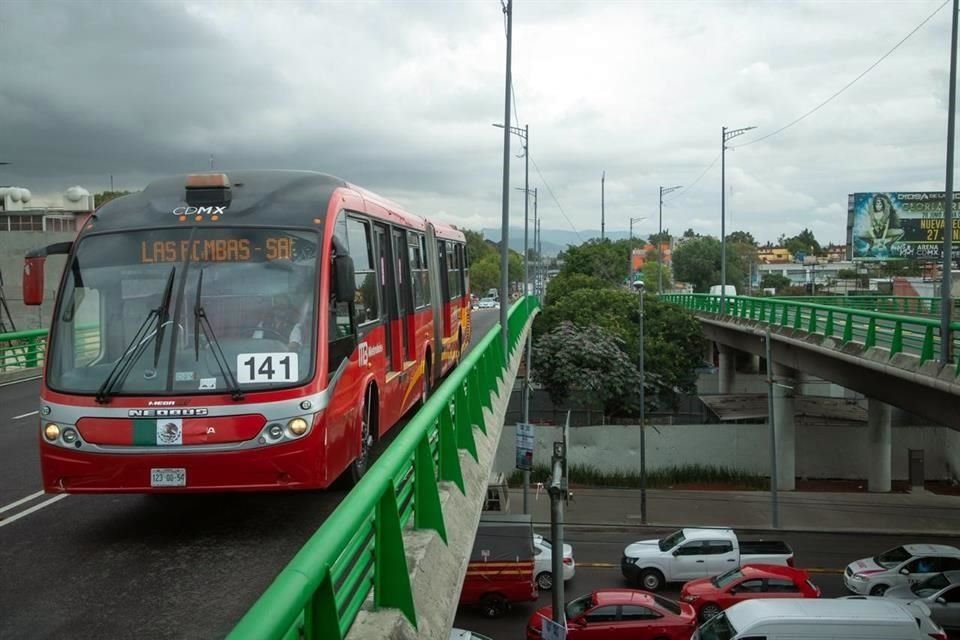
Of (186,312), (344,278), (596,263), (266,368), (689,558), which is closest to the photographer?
(266,368)

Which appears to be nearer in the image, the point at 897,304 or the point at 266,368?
the point at 266,368

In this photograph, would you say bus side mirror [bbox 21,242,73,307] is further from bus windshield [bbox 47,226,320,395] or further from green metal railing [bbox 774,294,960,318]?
green metal railing [bbox 774,294,960,318]

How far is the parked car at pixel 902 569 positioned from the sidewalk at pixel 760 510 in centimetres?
767

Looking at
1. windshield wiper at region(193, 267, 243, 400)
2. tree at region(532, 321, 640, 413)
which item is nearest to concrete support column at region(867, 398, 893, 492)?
tree at region(532, 321, 640, 413)

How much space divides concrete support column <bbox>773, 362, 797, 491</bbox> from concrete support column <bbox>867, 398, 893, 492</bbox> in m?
3.07

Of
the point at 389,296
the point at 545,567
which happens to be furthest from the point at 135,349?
the point at 545,567

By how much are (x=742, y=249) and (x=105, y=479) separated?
4642 inches

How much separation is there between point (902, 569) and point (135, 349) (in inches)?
876

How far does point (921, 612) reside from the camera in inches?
754

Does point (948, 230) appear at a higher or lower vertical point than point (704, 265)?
higher

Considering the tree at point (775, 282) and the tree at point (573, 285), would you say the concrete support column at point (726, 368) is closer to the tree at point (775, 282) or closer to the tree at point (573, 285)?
the tree at point (573, 285)

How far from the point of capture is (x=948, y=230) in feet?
59.2

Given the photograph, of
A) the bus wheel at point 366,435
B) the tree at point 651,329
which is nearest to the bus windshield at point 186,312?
the bus wheel at point 366,435

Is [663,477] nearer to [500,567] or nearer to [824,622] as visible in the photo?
[500,567]
